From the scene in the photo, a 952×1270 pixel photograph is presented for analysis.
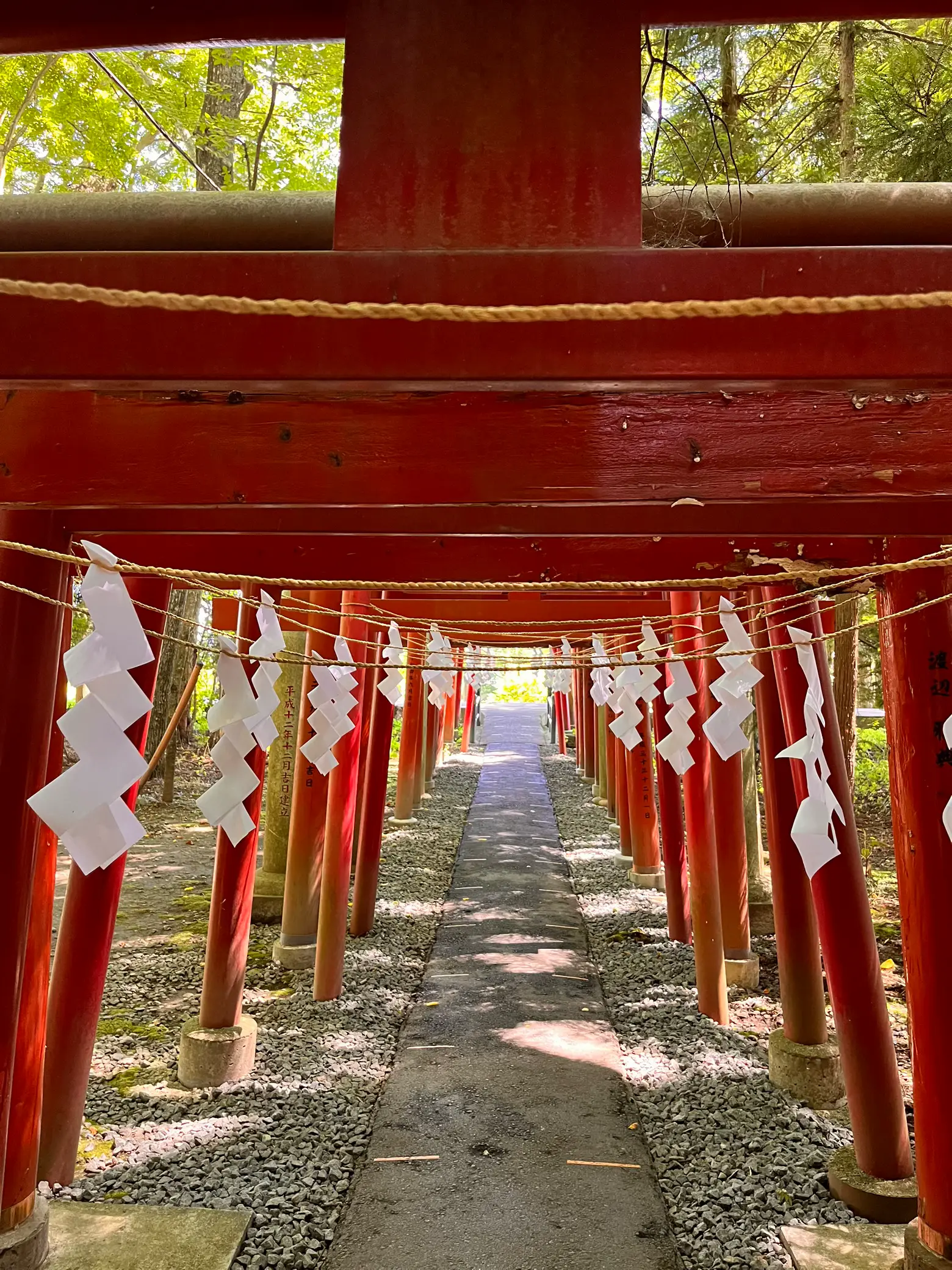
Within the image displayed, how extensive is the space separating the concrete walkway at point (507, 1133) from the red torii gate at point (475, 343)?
10.5 ft

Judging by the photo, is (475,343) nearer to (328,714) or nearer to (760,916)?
(328,714)

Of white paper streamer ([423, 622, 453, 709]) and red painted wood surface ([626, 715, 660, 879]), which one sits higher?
white paper streamer ([423, 622, 453, 709])

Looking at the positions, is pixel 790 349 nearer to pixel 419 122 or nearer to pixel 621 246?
pixel 621 246

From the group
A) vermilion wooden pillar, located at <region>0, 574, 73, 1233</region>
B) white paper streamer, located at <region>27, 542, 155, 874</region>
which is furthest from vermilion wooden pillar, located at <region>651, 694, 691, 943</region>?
white paper streamer, located at <region>27, 542, 155, 874</region>

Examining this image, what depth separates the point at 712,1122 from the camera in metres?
4.61

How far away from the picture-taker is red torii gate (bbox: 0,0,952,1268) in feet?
5.95

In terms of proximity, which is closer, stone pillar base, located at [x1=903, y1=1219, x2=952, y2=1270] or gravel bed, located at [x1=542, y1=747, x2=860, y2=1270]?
stone pillar base, located at [x1=903, y1=1219, x2=952, y2=1270]

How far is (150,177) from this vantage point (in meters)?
9.62

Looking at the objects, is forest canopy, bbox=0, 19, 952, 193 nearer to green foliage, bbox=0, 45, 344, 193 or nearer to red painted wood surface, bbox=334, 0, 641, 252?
green foliage, bbox=0, 45, 344, 193

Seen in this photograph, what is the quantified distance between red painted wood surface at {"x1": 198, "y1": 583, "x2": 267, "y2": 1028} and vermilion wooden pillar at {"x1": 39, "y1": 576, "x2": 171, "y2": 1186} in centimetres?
100

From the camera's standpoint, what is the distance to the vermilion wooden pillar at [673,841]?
24.1 ft

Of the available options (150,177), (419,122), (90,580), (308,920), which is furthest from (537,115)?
(150,177)

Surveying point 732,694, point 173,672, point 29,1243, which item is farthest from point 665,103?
point 173,672

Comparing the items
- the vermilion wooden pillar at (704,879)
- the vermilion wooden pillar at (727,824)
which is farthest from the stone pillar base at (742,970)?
the vermilion wooden pillar at (704,879)
